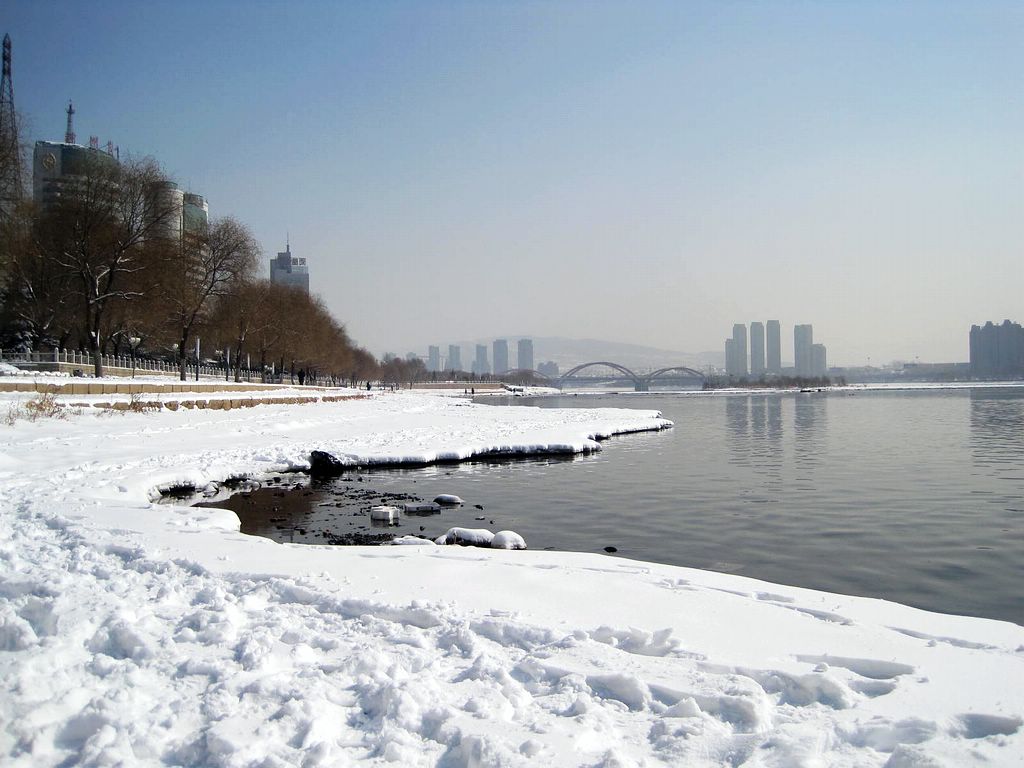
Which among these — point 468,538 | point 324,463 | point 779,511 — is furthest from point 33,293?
point 779,511

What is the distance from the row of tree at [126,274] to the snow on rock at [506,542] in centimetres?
3806

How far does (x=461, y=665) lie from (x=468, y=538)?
294 inches

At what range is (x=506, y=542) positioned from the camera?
13.6 metres

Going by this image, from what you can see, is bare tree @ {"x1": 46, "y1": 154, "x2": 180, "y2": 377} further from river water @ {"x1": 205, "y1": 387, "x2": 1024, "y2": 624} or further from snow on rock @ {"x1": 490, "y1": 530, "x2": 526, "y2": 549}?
snow on rock @ {"x1": 490, "y1": 530, "x2": 526, "y2": 549}

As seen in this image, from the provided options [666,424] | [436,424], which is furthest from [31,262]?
[666,424]

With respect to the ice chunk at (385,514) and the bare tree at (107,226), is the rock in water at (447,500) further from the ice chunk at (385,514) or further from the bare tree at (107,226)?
the bare tree at (107,226)

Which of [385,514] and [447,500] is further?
[447,500]

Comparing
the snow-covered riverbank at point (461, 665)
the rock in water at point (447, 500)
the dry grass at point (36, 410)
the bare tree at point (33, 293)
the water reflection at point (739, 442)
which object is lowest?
the water reflection at point (739, 442)

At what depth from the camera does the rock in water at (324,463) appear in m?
27.1

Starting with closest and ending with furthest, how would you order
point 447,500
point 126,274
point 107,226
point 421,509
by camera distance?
1. point 421,509
2. point 447,500
3. point 107,226
4. point 126,274

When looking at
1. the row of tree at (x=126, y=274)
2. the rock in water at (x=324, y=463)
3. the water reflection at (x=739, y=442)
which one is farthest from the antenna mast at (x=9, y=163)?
the water reflection at (x=739, y=442)

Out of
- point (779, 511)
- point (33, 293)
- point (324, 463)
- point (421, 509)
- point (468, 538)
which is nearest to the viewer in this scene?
point (468, 538)

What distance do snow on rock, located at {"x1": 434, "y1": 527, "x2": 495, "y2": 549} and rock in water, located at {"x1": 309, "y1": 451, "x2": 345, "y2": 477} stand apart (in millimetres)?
13896

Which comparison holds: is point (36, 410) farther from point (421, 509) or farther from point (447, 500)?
point (421, 509)
